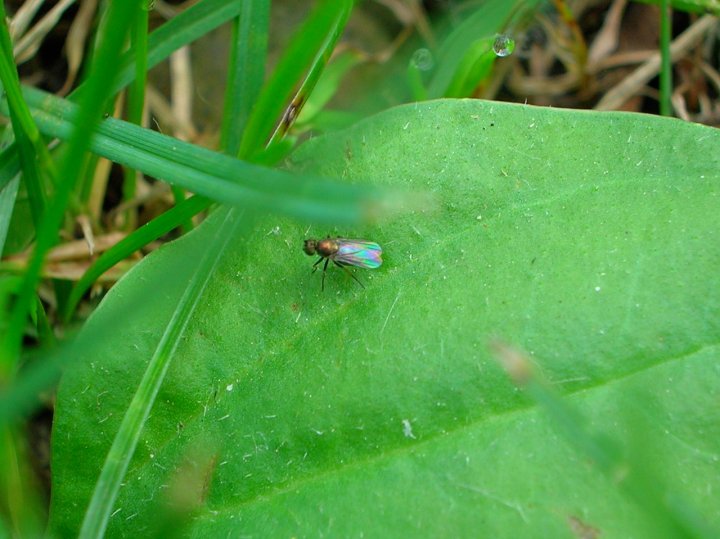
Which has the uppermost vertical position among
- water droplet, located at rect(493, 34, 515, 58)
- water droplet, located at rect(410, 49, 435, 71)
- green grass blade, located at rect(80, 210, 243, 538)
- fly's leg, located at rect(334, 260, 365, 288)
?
water droplet, located at rect(493, 34, 515, 58)

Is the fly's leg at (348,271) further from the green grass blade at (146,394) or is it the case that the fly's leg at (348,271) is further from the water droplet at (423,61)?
the water droplet at (423,61)

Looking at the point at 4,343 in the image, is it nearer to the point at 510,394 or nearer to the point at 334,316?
the point at 334,316

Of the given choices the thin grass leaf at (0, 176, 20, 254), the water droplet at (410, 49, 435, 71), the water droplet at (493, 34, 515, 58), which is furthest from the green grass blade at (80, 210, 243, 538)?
the water droplet at (410, 49, 435, 71)

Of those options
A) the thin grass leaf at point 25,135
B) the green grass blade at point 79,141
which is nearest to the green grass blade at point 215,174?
the thin grass leaf at point 25,135

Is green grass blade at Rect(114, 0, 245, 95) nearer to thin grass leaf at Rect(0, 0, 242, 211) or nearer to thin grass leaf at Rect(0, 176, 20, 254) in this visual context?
thin grass leaf at Rect(0, 0, 242, 211)

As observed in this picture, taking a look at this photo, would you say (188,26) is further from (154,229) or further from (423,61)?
(423,61)

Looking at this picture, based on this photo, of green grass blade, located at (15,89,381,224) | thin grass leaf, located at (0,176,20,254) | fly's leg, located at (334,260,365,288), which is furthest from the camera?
thin grass leaf, located at (0,176,20,254)
